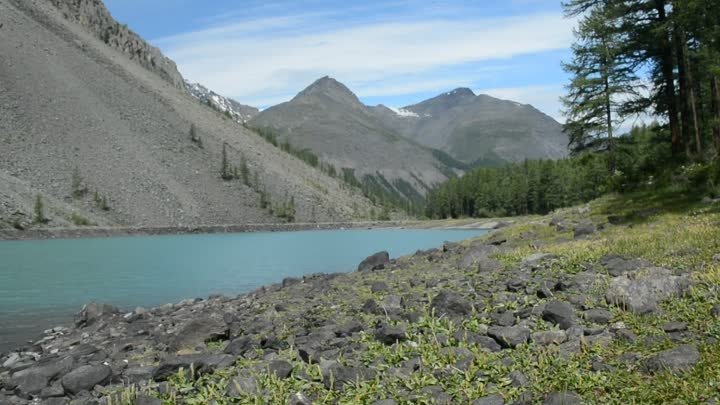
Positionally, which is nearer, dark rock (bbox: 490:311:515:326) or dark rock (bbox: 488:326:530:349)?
dark rock (bbox: 488:326:530:349)

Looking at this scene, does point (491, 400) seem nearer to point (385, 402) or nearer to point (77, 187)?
point (385, 402)

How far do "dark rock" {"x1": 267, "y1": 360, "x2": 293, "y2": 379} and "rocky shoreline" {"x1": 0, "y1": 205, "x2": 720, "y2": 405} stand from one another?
22 millimetres

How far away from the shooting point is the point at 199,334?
1453 centimetres

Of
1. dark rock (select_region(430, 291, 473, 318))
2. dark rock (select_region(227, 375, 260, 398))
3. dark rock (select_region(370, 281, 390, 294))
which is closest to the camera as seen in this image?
dark rock (select_region(227, 375, 260, 398))

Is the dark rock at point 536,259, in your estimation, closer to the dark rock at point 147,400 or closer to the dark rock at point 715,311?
the dark rock at point 715,311

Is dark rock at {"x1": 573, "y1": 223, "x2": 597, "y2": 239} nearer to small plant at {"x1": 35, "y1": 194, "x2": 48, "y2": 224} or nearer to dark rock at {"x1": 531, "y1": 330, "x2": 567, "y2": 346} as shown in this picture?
dark rock at {"x1": 531, "y1": 330, "x2": 567, "y2": 346}

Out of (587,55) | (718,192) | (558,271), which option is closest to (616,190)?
(587,55)

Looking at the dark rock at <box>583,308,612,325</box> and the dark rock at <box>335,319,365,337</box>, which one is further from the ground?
the dark rock at <box>583,308,612,325</box>

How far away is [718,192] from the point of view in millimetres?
24219

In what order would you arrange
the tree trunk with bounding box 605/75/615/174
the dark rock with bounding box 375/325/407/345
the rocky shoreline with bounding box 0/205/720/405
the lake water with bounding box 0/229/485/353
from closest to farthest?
1. the rocky shoreline with bounding box 0/205/720/405
2. the dark rock with bounding box 375/325/407/345
3. the lake water with bounding box 0/229/485/353
4. the tree trunk with bounding box 605/75/615/174

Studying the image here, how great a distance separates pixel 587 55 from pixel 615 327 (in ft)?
131

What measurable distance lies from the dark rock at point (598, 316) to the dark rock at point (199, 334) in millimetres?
9087

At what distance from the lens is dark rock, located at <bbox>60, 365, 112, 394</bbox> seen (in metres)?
12.1

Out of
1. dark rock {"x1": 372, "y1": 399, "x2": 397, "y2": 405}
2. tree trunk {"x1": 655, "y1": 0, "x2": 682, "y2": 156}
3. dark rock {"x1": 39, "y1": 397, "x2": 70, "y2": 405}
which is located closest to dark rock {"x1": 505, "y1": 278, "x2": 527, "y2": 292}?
dark rock {"x1": 372, "y1": 399, "x2": 397, "y2": 405}
